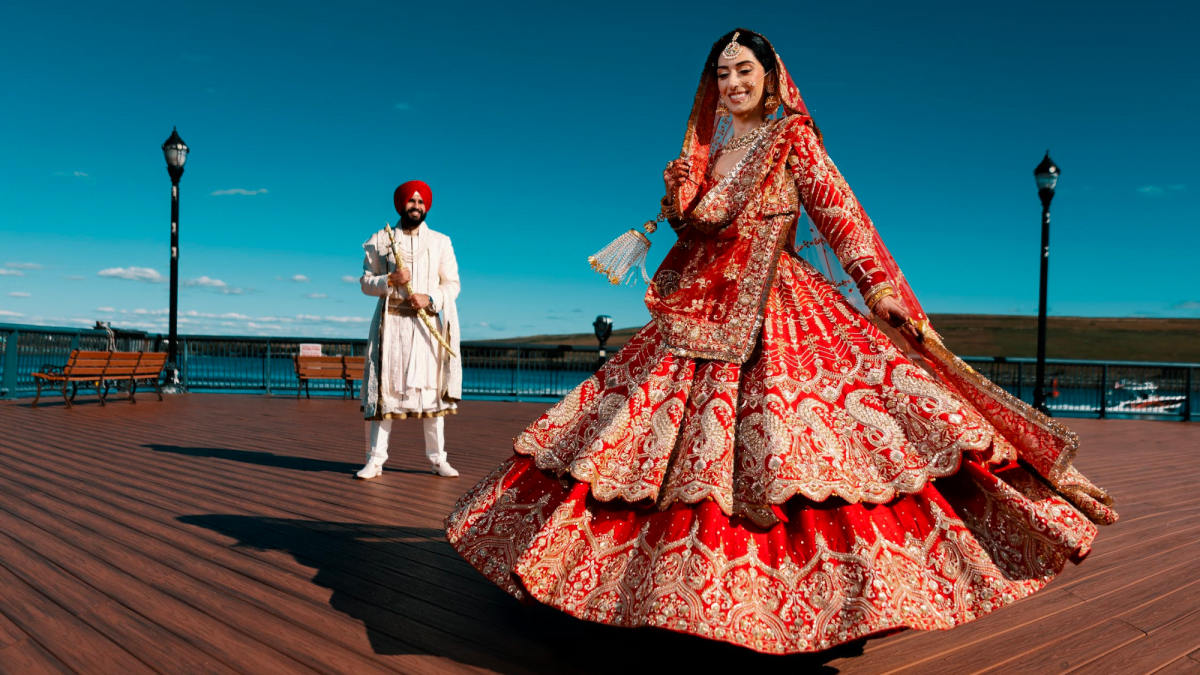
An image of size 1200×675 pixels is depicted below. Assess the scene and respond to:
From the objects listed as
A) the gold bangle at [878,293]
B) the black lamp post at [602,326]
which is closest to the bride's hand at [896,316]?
the gold bangle at [878,293]

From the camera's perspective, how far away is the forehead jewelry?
2.33m

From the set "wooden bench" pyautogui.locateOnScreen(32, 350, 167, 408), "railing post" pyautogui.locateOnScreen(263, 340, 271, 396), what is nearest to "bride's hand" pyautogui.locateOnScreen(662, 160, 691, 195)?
"wooden bench" pyautogui.locateOnScreen(32, 350, 167, 408)

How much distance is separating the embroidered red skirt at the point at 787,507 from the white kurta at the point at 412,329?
297 centimetres

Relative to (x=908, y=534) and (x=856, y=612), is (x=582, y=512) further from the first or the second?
(x=908, y=534)

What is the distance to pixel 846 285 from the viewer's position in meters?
2.27

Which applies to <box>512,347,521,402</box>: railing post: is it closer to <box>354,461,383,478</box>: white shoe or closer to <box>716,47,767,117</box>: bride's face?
<box>354,461,383,478</box>: white shoe

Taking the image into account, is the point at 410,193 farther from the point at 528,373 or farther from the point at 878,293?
the point at 528,373

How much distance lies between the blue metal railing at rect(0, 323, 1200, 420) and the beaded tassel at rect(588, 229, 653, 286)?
11.8 meters

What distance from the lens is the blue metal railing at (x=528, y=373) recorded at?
45.9ft

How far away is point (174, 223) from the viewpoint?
12.5m

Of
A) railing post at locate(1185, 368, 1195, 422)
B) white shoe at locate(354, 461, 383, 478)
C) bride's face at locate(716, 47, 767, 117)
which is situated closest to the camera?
bride's face at locate(716, 47, 767, 117)

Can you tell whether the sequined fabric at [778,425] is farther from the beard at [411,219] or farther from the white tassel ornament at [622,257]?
the beard at [411,219]

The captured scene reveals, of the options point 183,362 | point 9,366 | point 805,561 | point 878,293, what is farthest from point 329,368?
point 805,561

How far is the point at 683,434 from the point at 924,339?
764 millimetres
